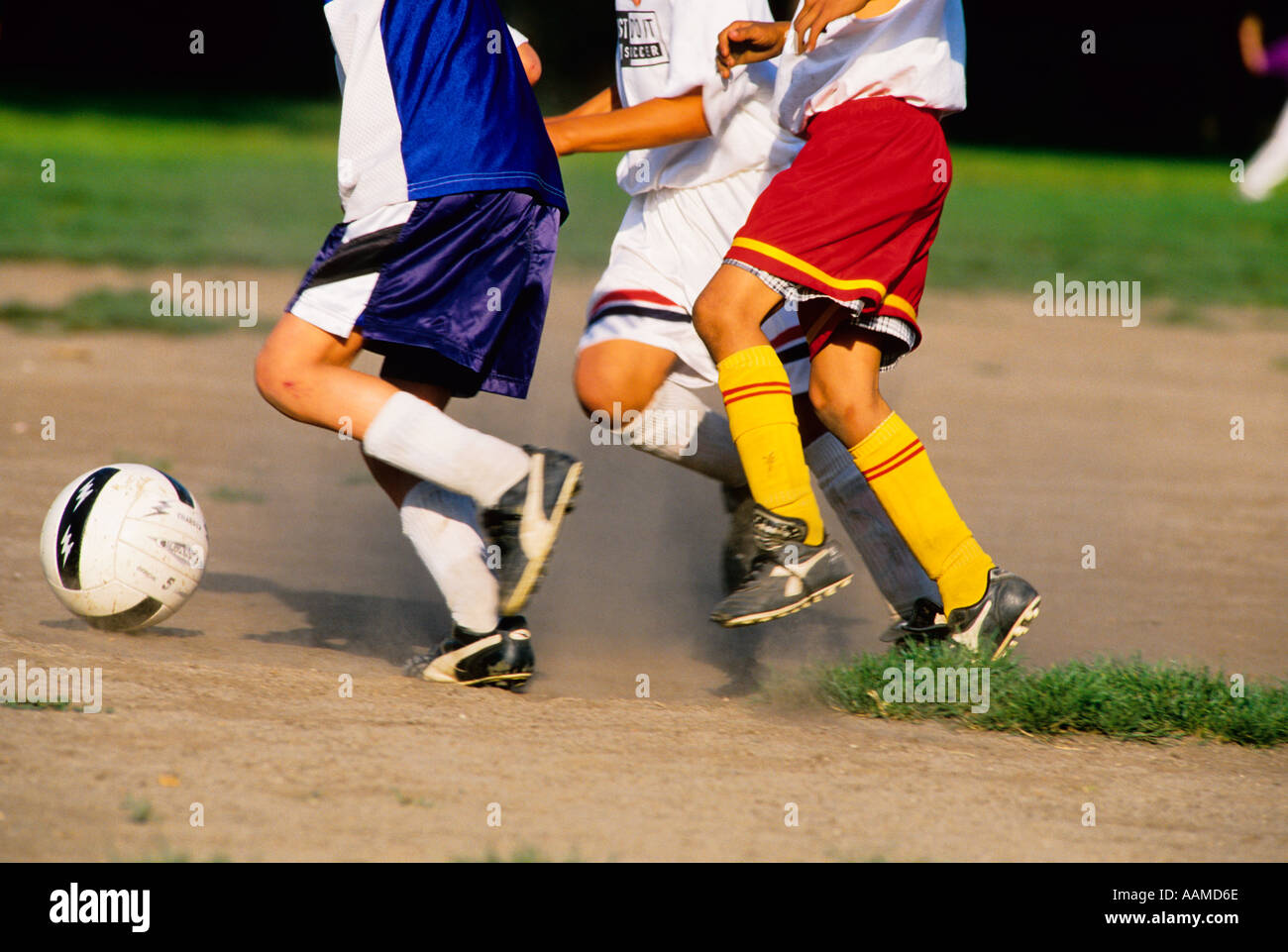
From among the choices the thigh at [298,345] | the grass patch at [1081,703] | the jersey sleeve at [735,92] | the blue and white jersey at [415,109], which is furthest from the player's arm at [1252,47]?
the thigh at [298,345]

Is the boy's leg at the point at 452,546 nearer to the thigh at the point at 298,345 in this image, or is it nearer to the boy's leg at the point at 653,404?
the thigh at the point at 298,345

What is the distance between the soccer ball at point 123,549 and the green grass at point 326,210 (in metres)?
7.28

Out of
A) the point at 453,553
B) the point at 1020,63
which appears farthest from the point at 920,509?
the point at 1020,63

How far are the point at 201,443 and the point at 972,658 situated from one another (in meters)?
3.72

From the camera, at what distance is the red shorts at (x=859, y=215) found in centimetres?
339

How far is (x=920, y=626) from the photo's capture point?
3.79 metres

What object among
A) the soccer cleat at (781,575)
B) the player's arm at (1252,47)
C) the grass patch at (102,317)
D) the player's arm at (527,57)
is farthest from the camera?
the player's arm at (1252,47)

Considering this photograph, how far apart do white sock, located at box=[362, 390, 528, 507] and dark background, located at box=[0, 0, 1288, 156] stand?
86.0 ft

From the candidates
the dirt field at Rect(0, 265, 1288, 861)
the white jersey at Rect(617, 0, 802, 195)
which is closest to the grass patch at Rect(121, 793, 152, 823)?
the dirt field at Rect(0, 265, 1288, 861)

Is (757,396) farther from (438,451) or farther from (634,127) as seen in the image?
(634,127)

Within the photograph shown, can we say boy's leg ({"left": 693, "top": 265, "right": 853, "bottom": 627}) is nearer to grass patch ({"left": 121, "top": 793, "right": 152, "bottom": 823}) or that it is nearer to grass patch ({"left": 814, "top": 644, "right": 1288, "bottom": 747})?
grass patch ({"left": 814, "top": 644, "right": 1288, "bottom": 747})

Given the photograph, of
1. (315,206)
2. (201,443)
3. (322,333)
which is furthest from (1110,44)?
(322,333)
